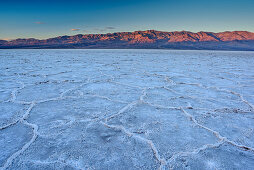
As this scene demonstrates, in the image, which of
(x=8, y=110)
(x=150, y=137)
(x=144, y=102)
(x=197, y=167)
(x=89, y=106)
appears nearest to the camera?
(x=197, y=167)

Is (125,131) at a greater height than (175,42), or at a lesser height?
lesser

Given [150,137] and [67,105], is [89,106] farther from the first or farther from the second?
[150,137]

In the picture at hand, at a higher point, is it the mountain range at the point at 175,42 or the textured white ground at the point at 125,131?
the mountain range at the point at 175,42

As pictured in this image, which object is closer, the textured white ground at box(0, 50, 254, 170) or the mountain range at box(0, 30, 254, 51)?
the textured white ground at box(0, 50, 254, 170)

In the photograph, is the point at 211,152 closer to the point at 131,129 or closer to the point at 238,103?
the point at 131,129

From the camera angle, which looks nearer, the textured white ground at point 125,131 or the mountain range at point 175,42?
the textured white ground at point 125,131

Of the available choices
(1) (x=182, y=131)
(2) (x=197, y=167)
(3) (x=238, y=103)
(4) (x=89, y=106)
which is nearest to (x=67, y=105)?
(4) (x=89, y=106)

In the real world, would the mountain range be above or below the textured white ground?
above

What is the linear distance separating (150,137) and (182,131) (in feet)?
0.79

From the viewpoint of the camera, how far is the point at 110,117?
1.21 meters

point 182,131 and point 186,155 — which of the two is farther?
point 182,131

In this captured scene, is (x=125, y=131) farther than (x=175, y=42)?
No

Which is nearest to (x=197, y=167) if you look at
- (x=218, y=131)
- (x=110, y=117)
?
(x=218, y=131)

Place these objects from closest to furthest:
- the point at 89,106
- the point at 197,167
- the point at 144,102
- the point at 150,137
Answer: the point at 197,167
the point at 150,137
the point at 89,106
the point at 144,102
